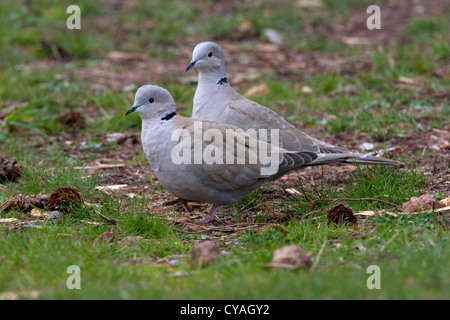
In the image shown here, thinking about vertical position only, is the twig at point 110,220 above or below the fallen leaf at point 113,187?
above

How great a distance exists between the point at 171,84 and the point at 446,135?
3395 millimetres

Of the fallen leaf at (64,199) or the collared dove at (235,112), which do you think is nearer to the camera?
the fallen leaf at (64,199)

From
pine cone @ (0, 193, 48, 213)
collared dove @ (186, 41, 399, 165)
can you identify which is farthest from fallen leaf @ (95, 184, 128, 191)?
collared dove @ (186, 41, 399, 165)

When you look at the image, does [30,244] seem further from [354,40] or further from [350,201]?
[354,40]

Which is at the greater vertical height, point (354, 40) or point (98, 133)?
point (354, 40)

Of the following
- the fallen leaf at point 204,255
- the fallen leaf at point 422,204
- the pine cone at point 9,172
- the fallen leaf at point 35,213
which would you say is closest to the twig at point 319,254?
the fallen leaf at point 204,255

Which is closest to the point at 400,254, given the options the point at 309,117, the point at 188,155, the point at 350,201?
the point at 350,201

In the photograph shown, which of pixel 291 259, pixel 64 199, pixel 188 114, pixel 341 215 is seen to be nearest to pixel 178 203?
pixel 64 199

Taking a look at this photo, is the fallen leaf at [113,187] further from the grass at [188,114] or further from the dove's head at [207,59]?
the dove's head at [207,59]

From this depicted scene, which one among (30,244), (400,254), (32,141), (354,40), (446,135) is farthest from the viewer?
(354,40)

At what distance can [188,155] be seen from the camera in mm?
4699

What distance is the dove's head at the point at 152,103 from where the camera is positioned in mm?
4965

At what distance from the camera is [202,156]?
186 inches

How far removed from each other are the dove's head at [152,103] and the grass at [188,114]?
2.23ft
